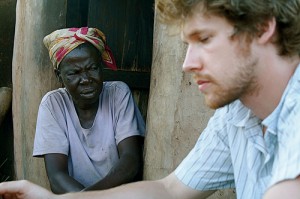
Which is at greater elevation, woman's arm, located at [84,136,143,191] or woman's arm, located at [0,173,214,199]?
woman's arm, located at [0,173,214,199]

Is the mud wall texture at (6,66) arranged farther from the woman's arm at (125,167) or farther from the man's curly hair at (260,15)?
the man's curly hair at (260,15)

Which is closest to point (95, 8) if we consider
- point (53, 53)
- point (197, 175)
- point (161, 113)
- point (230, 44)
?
point (53, 53)

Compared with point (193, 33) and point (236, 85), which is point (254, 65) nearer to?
point (236, 85)

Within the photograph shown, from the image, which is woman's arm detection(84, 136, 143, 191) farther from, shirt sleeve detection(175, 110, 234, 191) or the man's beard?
the man's beard

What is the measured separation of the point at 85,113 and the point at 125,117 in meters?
0.27

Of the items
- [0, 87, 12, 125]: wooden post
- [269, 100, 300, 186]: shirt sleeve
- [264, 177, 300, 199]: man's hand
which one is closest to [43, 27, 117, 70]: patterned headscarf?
[0, 87, 12, 125]: wooden post

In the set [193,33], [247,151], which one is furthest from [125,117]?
[193,33]

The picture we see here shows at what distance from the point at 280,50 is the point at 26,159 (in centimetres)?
280

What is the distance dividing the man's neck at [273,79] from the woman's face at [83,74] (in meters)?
2.00

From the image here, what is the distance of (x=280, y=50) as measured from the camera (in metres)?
2.14

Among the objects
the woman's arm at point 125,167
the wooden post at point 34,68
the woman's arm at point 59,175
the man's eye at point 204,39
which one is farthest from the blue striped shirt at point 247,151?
the wooden post at point 34,68

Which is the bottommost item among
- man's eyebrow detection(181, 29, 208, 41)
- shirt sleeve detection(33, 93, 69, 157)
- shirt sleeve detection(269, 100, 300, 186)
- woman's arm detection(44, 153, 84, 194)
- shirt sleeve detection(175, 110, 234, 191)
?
woman's arm detection(44, 153, 84, 194)

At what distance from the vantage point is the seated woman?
4090 millimetres

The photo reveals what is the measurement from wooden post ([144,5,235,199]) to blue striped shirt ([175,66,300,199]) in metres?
0.71
